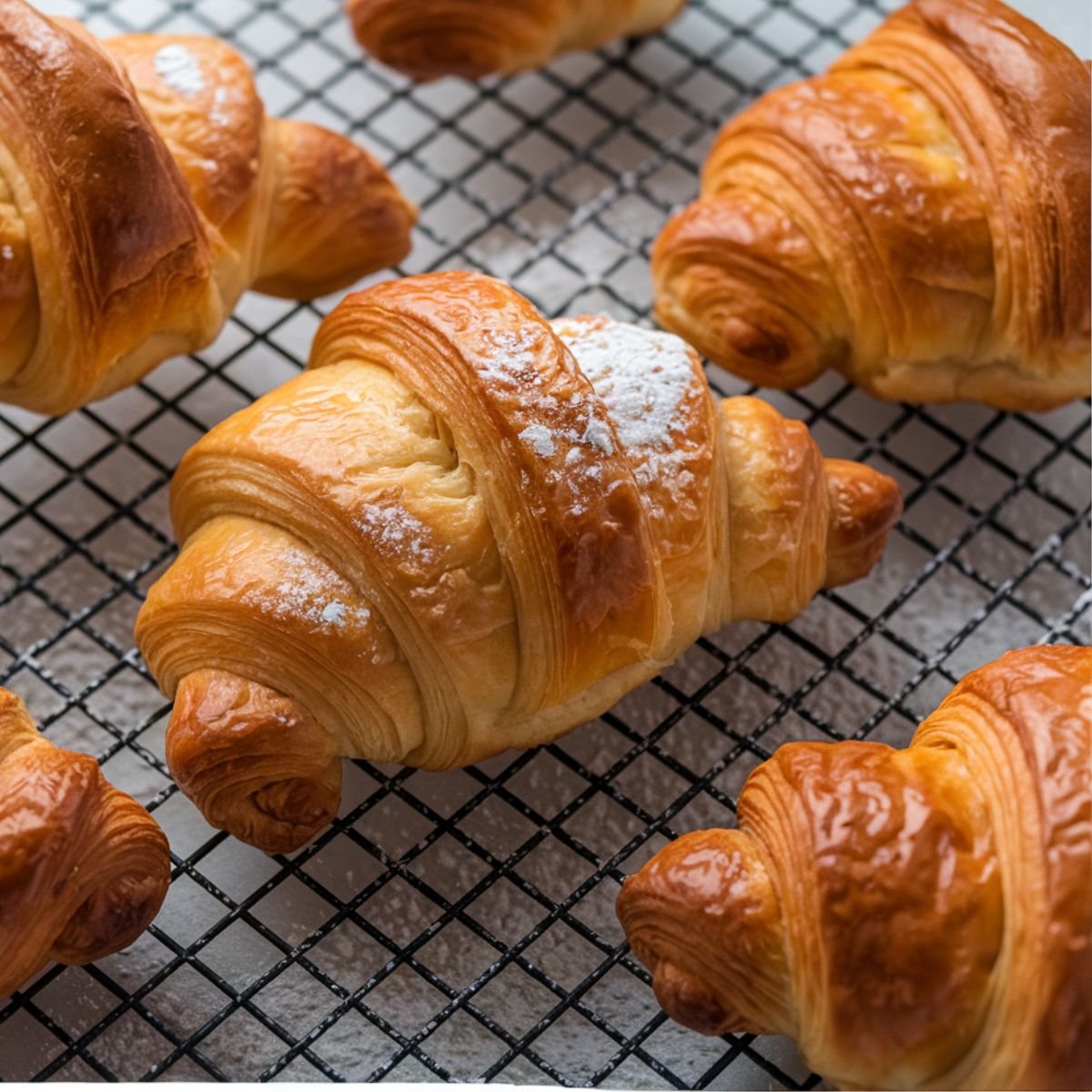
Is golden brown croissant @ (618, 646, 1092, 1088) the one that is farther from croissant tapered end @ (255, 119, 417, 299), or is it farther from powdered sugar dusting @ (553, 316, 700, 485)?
croissant tapered end @ (255, 119, 417, 299)

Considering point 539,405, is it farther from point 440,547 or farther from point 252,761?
point 252,761

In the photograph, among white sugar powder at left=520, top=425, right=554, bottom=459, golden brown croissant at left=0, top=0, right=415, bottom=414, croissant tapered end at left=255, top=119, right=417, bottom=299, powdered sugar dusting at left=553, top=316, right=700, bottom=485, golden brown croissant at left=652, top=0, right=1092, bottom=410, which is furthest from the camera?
croissant tapered end at left=255, top=119, right=417, bottom=299

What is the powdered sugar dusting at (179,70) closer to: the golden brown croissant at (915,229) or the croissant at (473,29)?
the croissant at (473,29)

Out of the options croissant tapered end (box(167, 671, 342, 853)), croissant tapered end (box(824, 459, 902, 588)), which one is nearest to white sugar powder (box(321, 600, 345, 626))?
croissant tapered end (box(167, 671, 342, 853))

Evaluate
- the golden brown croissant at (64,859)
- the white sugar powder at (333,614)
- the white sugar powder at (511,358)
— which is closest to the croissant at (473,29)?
the white sugar powder at (511,358)

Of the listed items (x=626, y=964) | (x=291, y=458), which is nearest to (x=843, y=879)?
(x=626, y=964)

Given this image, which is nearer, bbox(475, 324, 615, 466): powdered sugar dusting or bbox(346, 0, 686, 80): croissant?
bbox(475, 324, 615, 466): powdered sugar dusting

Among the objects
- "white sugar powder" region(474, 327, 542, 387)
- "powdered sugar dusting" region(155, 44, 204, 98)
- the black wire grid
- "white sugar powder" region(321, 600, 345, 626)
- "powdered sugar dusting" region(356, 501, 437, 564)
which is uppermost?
"powdered sugar dusting" region(155, 44, 204, 98)

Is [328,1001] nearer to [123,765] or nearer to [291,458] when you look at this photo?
[123,765]
